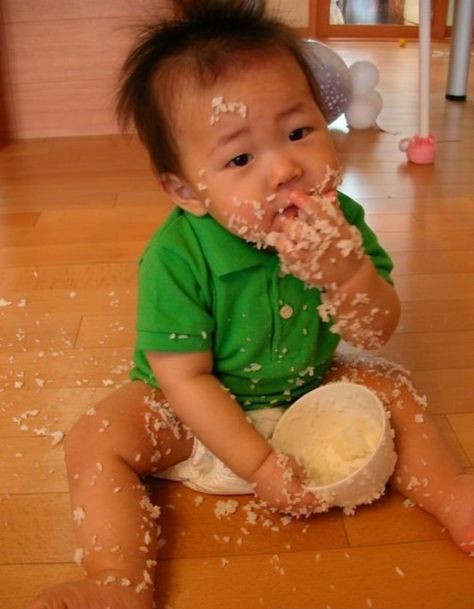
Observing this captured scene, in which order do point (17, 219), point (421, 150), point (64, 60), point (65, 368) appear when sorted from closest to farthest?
1. point (65, 368)
2. point (17, 219)
3. point (421, 150)
4. point (64, 60)

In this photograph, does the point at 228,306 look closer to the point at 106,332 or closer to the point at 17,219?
the point at 106,332

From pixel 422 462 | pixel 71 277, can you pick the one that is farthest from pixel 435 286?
pixel 71 277

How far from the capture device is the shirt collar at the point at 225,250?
0.69 meters

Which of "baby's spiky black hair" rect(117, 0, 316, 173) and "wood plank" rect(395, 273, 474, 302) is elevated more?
"baby's spiky black hair" rect(117, 0, 316, 173)

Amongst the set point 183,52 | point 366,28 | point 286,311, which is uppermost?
point 183,52

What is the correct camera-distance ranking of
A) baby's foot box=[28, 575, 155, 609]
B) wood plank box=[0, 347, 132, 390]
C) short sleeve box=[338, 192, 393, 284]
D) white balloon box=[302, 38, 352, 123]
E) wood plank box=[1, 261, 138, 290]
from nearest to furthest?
baby's foot box=[28, 575, 155, 609]
short sleeve box=[338, 192, 393, 284]
wood plank box=[0, 347, 132, 390]
wood plank box=[1, 261, 138, 290]
white balloon box=[302, 38, 352, 123]

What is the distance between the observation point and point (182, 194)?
0.71 m

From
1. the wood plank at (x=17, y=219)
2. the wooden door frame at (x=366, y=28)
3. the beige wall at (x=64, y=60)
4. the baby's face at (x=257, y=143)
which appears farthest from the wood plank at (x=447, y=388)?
the wooden door frame at (x=366, y=28)

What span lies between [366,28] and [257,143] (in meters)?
3.66

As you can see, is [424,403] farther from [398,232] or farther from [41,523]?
[398,232]

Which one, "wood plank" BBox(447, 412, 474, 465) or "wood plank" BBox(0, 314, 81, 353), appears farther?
"wood plank" BBox(0, 314, 81, 353)

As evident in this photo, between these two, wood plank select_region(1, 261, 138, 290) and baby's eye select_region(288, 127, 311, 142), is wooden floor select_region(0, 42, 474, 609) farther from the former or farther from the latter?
A: baby's eye select_region(288, 127, 311, 142)

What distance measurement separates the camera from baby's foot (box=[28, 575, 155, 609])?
56cm

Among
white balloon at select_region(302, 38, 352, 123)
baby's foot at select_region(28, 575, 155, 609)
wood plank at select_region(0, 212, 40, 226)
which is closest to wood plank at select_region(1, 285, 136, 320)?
wood plank at select_region(0, 212, 40, 226)
